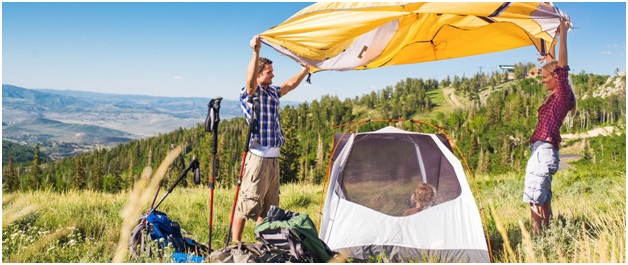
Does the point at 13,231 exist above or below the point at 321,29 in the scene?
below

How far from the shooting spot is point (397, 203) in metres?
5.72

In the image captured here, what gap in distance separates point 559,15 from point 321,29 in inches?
91.1

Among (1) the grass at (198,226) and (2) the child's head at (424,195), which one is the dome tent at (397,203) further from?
(1) the grass at (198,226)

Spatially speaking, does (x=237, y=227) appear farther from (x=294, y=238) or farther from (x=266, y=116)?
(x=266, y=116)

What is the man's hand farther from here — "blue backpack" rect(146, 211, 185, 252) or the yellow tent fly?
"blue backpack" rect(146, 211, 185, 252)

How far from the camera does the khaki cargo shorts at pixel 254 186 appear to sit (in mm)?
4793

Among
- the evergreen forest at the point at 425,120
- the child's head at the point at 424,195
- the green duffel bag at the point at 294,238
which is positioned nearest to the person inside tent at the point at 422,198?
the child's head at the point at 424,195

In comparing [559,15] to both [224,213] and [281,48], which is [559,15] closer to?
[281,48]

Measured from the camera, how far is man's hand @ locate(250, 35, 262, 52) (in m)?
4.73

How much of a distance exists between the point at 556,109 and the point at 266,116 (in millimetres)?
2814

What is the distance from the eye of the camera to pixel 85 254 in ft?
16.1

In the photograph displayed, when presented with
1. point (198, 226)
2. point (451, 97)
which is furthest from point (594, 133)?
point (198, 226)

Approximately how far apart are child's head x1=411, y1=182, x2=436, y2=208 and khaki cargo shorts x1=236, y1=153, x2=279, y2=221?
1852mm

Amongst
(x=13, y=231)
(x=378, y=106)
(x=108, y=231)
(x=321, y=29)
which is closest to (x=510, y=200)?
(x=321, y=29)
